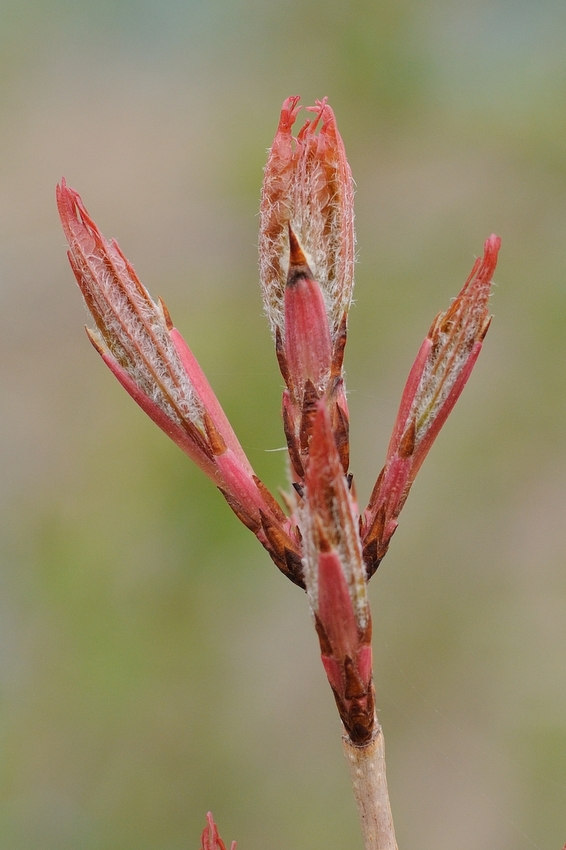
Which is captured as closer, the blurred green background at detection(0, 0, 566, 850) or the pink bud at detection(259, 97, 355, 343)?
the pink bud at detection(259, 97, 355, 343)

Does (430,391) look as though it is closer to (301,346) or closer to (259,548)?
(301,346)

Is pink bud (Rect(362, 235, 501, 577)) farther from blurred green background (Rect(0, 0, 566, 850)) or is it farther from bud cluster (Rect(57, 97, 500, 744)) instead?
blurred green background (Rect(0, 0, 566, 850))

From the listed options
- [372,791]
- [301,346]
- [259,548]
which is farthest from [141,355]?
[259,548]

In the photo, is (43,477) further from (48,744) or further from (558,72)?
(558,72)

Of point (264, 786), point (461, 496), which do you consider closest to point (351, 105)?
point (461, 496)

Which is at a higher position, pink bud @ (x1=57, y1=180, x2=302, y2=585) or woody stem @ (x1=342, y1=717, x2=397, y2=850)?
pink bud @ (x1=57, y1=180, x2=302, y2=585)

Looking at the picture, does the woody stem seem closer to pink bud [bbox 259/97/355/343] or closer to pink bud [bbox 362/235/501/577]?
pink bud [bbox 362/235/501/577]

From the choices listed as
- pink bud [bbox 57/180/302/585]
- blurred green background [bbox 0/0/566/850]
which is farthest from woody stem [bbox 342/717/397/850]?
blurred green background [bbox 0/0/566/850]
